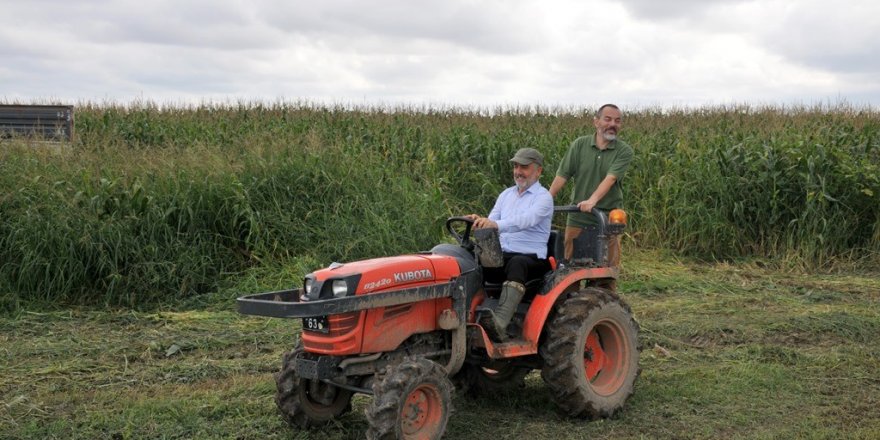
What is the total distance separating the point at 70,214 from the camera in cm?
921

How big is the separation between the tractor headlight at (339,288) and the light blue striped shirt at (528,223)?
126 cm

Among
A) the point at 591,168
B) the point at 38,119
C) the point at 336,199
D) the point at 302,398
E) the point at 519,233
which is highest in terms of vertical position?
the point at 38,119

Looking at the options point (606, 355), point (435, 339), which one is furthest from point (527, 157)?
point (606, 355)

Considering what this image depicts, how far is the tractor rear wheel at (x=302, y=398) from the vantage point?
497cm

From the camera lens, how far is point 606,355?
233 inches

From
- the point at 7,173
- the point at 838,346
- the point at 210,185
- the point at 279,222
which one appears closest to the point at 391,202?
the point at 279,222

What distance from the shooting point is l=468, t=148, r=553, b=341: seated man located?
5.29 metres

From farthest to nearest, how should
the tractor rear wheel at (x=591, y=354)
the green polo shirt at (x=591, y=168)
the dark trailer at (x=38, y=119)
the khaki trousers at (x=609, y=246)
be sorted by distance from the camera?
the dark trailer at (x=38, y=119), the green polo shirt at (x=591, y=168), the khaki trousers at (x=609, y=246), the tractor rear wheel at (x=591, y=354)

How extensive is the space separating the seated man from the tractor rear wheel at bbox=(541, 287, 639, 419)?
32 centimetres

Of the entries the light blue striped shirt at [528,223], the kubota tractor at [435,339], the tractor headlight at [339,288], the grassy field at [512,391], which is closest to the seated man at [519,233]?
the light blue striped shirt at [528,223]

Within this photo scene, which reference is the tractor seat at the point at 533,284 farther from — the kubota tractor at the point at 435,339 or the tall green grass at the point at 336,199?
the tall green grass at the point at 336,199

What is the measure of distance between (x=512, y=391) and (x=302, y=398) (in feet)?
5.51

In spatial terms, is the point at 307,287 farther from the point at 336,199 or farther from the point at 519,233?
the point at 336,199

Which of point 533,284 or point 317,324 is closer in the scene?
point 317,324
